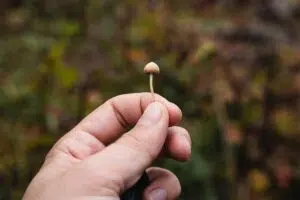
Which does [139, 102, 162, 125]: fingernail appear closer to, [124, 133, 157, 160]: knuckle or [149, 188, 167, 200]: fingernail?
[124, 133, 157, 160]: knuckle

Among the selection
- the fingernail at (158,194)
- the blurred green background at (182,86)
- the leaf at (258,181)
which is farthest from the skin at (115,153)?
the leaf at (258,181)

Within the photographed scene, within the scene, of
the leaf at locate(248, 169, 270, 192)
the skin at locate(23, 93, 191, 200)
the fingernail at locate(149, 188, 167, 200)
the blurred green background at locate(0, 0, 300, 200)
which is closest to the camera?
the skin at locate(23, 93, 191, 200)

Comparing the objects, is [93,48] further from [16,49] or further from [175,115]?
[175,115]

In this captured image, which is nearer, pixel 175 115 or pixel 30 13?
pixel 175 115

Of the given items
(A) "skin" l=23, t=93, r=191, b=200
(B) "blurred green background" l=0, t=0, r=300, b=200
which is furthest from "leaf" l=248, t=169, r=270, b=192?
(A) "skin" l=23, t=93, r=191, b=200

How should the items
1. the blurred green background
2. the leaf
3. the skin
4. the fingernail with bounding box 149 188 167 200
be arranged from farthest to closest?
the leaf, the blurred green background, the fingernail with bounding box 149 188 167 200, the skin

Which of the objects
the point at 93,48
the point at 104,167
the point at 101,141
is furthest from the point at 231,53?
the point at 104,167

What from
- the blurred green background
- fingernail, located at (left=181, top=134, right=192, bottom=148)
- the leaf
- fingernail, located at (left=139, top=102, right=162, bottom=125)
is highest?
fingernail, located at (left=139, top=102, right=162, bottom=125)
